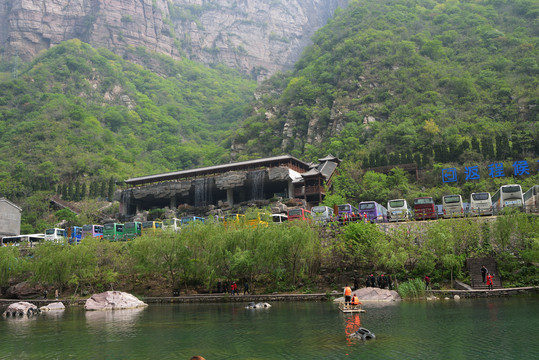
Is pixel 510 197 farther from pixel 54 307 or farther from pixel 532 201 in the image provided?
pixel 54 307

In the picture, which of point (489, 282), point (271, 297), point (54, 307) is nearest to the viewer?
point (489, 282)

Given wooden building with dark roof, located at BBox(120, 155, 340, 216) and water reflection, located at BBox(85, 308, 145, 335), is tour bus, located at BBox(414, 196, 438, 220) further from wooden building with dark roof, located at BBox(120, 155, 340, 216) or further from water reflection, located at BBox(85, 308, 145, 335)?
water reflection, located at BBox(85, 308, 145, 335)

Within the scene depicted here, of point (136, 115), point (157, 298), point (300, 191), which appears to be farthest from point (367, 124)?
point (136, 115)

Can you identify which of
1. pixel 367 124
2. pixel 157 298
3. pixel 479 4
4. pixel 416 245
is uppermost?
pixel 479 4

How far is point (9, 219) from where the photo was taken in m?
65.4

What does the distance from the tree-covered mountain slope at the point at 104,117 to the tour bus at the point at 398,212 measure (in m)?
60.8

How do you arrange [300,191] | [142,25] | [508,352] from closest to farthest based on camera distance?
[508,352] → [300,191] → [142,25]

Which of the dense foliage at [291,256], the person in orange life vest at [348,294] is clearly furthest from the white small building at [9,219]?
the person in orange life vest at [348,294]

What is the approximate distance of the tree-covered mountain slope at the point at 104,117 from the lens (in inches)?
3607

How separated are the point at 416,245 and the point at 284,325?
16.2 metres

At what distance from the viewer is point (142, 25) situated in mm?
175125

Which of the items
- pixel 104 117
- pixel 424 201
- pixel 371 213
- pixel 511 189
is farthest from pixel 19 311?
pixel 104 117

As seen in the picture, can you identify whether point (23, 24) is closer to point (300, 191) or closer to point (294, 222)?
point (300, 191)

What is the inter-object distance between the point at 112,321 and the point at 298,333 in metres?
12.2
